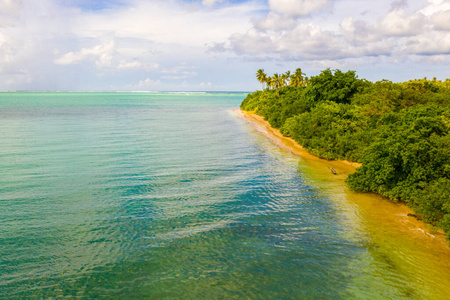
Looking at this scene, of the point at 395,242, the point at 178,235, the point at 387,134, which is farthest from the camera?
the point at 387,134

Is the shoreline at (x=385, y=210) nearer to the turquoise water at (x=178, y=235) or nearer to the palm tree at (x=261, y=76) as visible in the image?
the turquoise water at (x=178, y=235)

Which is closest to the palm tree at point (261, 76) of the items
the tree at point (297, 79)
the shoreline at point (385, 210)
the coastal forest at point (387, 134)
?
the tree at point (297, 79)

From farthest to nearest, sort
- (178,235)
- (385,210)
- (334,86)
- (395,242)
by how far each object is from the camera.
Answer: (334,86) < (385,210) < (178,235) < (395,242)

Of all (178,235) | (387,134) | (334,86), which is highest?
(334,86)

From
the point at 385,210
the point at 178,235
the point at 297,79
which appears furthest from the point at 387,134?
the point at 297,79

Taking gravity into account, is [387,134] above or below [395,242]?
above

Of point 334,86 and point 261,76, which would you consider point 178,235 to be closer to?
point 334,86
